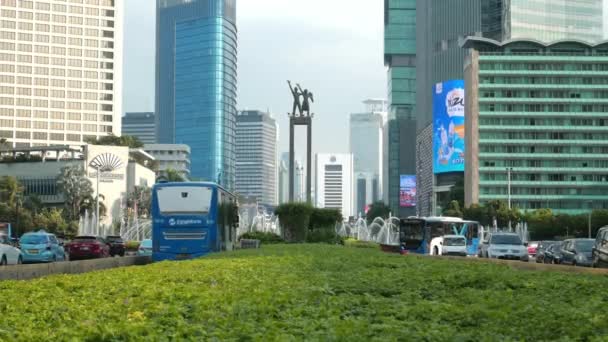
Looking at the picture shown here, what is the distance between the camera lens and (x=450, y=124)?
519ft

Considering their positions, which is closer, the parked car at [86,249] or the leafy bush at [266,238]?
the parked car at [86,249]

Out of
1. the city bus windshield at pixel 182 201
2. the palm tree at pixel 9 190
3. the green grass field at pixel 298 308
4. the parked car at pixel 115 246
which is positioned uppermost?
the palm tree at pixel 9 190

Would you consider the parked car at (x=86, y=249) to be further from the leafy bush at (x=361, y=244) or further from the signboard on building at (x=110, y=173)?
the signboard on building at (x=110, y=173)

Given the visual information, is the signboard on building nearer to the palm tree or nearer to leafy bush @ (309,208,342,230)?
the palm tree

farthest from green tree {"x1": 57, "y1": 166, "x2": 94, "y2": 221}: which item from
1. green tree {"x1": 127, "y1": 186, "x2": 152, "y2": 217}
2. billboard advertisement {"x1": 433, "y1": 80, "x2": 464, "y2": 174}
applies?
billboard advertisement {"x1": 433, "y1": 80, "x2": 464, "y2": 174}

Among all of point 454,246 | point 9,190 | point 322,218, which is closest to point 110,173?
point 9,190

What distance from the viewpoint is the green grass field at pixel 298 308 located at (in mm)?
7398

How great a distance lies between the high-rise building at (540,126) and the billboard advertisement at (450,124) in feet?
40.9

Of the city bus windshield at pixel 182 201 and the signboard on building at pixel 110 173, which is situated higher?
the signboard on building at pixel 110 173

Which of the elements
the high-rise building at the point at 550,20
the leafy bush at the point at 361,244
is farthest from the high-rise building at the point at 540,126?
the leafy bush at the point at 361,244

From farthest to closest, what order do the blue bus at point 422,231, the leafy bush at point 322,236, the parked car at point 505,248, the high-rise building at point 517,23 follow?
the high-rise building at point 517,23
the blue bus at point 422,231
the leafy bush at point 322,236
the parked car at point 505,248

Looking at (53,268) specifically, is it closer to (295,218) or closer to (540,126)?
(295,218)

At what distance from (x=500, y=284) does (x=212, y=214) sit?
812 inches

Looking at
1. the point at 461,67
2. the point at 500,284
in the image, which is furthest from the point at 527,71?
the point at 500,284
